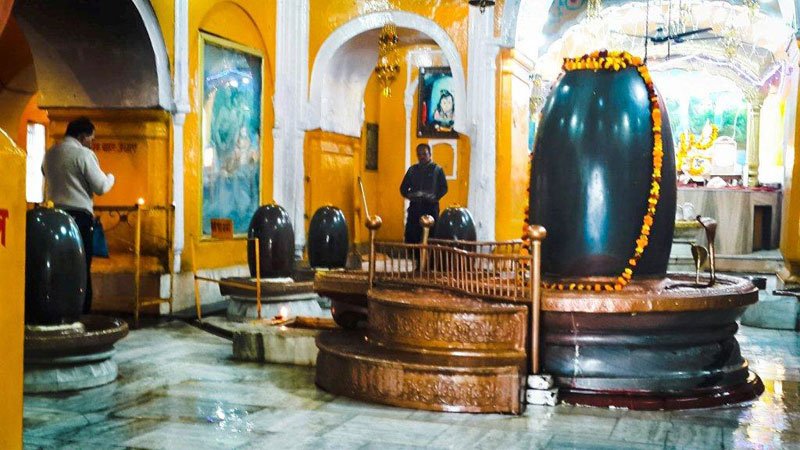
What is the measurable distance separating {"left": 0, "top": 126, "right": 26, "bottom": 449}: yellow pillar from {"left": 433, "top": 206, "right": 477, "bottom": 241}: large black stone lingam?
261 inches

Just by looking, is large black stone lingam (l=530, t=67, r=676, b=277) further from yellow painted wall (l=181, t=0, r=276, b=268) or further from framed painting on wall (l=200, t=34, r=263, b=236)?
framed painting on wall (l=200, t=34, r=263, b=236)

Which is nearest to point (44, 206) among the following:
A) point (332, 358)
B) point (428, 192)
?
point (332, 358)

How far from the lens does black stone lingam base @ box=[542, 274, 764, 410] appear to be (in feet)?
17.9

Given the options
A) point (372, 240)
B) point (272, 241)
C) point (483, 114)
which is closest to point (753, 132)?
point (483, 114)

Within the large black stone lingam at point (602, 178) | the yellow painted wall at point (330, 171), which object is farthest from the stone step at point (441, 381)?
the yellow painted wall at point (330, 171)

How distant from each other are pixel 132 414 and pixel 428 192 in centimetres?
591

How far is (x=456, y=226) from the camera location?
9336 mm

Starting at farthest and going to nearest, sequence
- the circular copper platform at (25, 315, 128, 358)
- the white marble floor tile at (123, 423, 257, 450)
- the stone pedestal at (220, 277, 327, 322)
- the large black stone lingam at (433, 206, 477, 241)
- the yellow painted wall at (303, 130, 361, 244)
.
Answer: the yellow painted wall at (303, 130, 361, 244)
the large black stone lingam at (433, 206, 477, 241)
the stone pedestal at (220, 277, 327, 322)
the circular copper platform at (25, 315, 128, 358)
the white marble floor tile at (123, 423, 257, 450)

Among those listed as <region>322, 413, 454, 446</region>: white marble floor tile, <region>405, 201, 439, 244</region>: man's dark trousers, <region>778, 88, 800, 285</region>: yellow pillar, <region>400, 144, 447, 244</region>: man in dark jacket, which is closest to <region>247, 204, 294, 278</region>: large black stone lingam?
<region>405, 201, 439, 244</region>: man's dark trousers

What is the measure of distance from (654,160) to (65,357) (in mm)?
4047

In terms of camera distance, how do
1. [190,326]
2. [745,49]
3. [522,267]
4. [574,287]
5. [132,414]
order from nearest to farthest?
[132,414] < [522,267] < [574,287] < [190,326] < [745,49]

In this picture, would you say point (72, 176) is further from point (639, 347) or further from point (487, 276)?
point (639, 347)

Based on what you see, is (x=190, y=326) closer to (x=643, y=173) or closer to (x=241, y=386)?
(x=241, y=386)

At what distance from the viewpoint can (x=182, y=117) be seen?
401 inches
